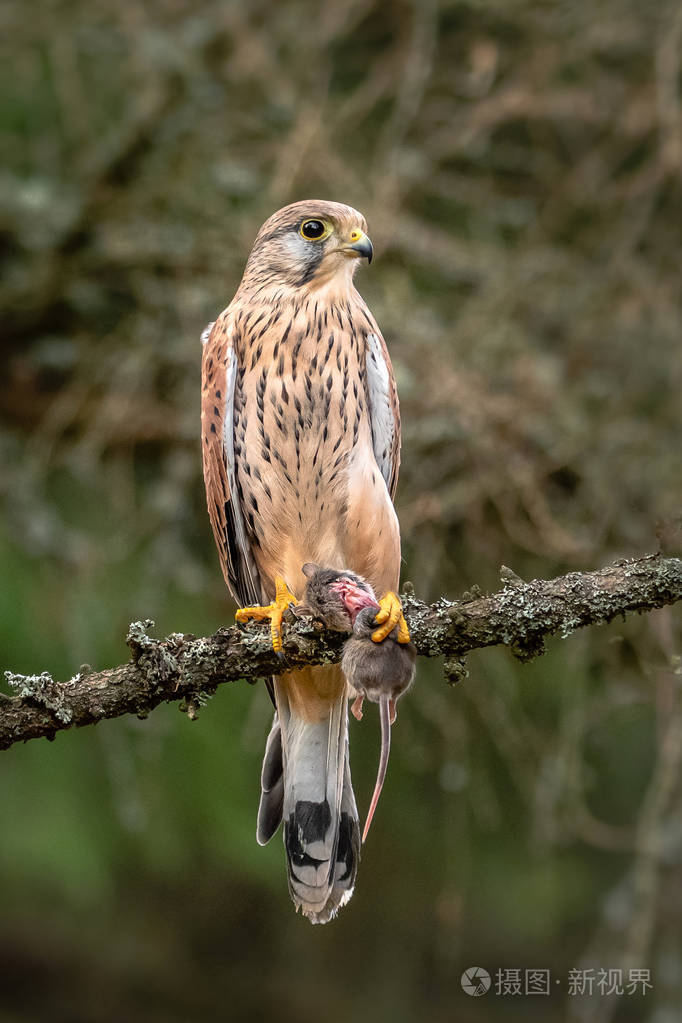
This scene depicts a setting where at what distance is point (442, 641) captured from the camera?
210 cm

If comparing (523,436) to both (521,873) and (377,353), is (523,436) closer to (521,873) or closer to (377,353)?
(377,353)

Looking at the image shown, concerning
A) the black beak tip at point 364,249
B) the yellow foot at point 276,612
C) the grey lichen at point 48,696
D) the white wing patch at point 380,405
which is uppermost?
the black beak tip at point 364,249

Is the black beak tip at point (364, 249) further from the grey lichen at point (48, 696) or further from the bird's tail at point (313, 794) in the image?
the grey lichen at point (48, 696)

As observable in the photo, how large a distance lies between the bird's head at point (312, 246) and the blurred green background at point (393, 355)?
69 centimetres

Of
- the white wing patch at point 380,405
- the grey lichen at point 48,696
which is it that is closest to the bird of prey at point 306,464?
the white wing patch at point 380,405

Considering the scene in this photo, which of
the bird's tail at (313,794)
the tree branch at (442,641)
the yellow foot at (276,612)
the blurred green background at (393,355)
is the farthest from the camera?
the blurred green background at (393,355)

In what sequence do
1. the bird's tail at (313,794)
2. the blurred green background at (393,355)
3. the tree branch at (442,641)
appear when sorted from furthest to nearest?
the blurred green background at (393,355)
the bird's tail at (313,794)
the tree branch at (442,641)

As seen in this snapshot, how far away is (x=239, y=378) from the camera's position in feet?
9.27

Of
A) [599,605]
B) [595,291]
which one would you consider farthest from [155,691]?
[595,291]

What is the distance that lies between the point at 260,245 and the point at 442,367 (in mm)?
772

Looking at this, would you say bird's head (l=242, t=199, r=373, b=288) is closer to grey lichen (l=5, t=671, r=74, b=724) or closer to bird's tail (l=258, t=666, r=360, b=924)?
bird's tail (l=258, t=666, r=360, b=924)

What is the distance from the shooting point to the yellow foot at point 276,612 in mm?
2200

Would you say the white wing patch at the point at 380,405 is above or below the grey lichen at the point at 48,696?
above

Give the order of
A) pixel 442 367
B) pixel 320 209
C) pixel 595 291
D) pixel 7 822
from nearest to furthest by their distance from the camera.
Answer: pixel 320 209
pixel 442 367
pixel 595 291
pixel 7 822
